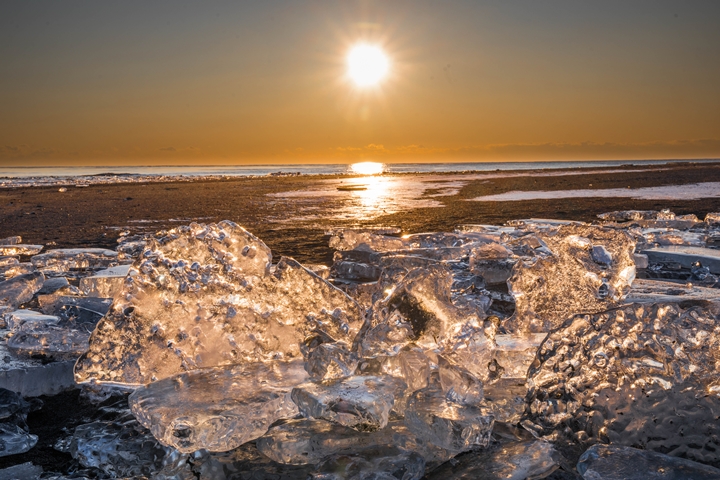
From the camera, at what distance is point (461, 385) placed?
71.9 inches

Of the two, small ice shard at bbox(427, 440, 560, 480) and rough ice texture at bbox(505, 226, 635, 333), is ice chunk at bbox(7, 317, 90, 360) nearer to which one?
small ice shard at bbox(427, 440, 560, 480)

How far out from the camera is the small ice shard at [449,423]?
1.60 m

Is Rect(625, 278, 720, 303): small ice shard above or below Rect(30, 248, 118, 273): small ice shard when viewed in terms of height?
above

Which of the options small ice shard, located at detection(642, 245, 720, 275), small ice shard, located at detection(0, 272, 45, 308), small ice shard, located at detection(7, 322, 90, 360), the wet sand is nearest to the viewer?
small ice shard, located at detection(7, 322, 90, 360)

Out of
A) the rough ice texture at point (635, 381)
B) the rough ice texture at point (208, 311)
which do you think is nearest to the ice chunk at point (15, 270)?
the rough ice texture at point (208, 311)

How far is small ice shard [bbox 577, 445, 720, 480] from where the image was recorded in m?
1.40

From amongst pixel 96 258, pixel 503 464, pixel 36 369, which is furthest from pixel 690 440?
pixel 96 258

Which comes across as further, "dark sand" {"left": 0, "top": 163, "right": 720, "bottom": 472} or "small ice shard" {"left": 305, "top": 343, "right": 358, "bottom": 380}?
"dark sand" {"left": 0, "top": 163, "right": 720, "bottom": 472}

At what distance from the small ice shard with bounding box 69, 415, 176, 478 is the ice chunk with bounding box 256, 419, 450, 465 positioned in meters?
0.32

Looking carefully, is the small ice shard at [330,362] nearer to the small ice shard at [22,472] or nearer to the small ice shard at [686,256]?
the small ice shard at [22,472]

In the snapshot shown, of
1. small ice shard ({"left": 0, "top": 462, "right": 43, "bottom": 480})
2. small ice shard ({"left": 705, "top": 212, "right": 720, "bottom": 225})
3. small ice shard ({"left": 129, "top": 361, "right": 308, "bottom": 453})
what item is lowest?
small ice shard ({"left": 0, "top": 462, "right": 43, "bottom": 480})

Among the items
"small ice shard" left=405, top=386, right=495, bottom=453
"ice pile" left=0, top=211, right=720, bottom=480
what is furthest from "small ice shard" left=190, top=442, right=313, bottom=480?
"small ice shard" left=405, top=386, right=495, bottom=453

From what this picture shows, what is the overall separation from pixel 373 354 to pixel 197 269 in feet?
2.83

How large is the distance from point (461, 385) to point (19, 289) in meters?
3.12
